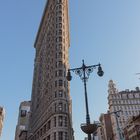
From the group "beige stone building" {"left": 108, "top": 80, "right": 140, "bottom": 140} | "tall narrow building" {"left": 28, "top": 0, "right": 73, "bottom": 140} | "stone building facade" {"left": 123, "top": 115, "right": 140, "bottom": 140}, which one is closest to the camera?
"tall narrow building" {"left": 28, "top": 0, "right": 73, "bottom": 140}

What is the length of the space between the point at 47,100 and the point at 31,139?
23.3 m

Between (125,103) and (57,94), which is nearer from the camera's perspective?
(57,94)

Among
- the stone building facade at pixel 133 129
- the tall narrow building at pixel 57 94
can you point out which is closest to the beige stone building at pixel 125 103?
the stone building facade at pixel 133 129

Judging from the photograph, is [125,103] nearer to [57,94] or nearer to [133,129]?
[133,129]

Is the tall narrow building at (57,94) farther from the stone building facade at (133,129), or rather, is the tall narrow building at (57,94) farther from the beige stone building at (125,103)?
the beige stone building at (125,103)

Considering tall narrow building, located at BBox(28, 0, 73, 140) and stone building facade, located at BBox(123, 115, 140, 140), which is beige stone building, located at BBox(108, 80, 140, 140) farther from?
tall narrow building, located at BBox(28, 0, 73, 140)

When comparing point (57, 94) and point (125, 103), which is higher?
point (125, 103)

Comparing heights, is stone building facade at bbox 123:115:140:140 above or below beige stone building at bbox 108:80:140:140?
below

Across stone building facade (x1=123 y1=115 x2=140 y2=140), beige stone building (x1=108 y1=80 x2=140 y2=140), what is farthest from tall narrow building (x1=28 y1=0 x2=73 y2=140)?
beige stone building (x1=108 y1=80 x2=140 y2=140)

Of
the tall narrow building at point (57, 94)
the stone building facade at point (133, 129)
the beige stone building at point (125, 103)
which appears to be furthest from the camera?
the beige stone building at point (125, 103)

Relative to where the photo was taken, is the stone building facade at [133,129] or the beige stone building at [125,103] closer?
the stone building facade at [133,129]

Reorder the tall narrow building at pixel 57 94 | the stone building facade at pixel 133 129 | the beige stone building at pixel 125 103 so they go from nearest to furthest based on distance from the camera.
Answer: the tall narrow building at pixel 57 94 → the stone building facade at pixel 133 129 → the beige stone building at pixel 125 103

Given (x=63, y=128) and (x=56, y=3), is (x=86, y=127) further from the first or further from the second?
(x=56, y=3)

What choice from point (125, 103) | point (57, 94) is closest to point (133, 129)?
point (57, 94)
